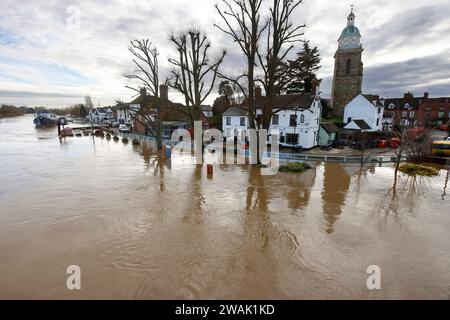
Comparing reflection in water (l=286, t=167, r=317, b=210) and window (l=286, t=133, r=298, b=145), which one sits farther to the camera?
window (l=286, t=133, r=298, b=145)

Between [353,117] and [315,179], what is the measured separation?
105ft

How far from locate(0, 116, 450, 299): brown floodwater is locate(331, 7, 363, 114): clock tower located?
36.4m

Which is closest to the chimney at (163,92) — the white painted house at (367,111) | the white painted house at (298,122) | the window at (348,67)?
the white painted house at (298,122)

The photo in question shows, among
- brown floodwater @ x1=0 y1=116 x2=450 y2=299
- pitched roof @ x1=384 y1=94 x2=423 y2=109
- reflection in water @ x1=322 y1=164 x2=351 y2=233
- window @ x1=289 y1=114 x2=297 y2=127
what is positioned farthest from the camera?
pitched roof @ x1=384 y1=94 x2=423 y2=109

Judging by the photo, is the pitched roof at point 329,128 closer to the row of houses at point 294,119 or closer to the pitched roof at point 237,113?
the row of houses at point 294,119

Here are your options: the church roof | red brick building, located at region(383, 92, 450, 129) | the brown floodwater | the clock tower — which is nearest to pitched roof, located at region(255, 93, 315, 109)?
the brown floodwater

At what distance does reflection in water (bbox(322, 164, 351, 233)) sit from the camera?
9539 millimetres

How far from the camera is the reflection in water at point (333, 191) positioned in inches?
376

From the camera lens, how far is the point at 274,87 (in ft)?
56.9

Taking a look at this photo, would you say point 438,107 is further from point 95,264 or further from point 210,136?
point 95,264

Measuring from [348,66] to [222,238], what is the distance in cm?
4829

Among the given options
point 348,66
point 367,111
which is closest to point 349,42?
point 348,66

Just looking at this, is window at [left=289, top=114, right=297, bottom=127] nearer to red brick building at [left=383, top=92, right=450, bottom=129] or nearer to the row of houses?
the row of houses

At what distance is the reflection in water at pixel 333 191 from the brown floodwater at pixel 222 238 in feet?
0.25
